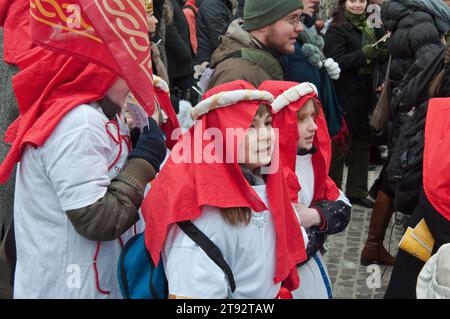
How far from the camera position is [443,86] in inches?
158

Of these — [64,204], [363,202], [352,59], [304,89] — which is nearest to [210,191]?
[64,204]

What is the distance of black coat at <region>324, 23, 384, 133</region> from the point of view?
6379 millimetres

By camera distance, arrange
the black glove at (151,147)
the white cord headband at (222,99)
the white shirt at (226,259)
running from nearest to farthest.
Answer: the white shirt at (226,259), the white cord headband at (222,99), the black glove at (151,147)

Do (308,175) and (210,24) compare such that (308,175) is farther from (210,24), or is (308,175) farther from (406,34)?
(210,24)

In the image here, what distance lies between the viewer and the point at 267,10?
166 inches

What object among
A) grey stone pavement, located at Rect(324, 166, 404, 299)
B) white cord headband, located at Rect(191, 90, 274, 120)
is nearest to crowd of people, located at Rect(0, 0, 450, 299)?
white cord headband, located at Rect(191, 90, 274, 120)

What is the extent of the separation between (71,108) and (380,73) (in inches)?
171

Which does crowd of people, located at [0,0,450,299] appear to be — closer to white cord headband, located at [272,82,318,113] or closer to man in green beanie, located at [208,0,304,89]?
white cord headband, located at [272,82,318,113]

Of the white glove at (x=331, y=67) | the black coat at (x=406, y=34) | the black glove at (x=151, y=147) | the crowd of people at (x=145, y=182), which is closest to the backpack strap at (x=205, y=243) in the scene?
the crowd of people at (x=145, y=182)

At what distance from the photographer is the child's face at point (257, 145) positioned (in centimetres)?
264

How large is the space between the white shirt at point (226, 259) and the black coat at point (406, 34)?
9.83ft

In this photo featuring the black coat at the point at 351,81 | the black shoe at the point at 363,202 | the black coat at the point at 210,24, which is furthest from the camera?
the black coat at the point at 210,24

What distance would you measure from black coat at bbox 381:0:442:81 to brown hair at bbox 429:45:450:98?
95cm

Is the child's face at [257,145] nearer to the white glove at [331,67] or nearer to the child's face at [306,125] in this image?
Answer: the child's face at [306,125]
